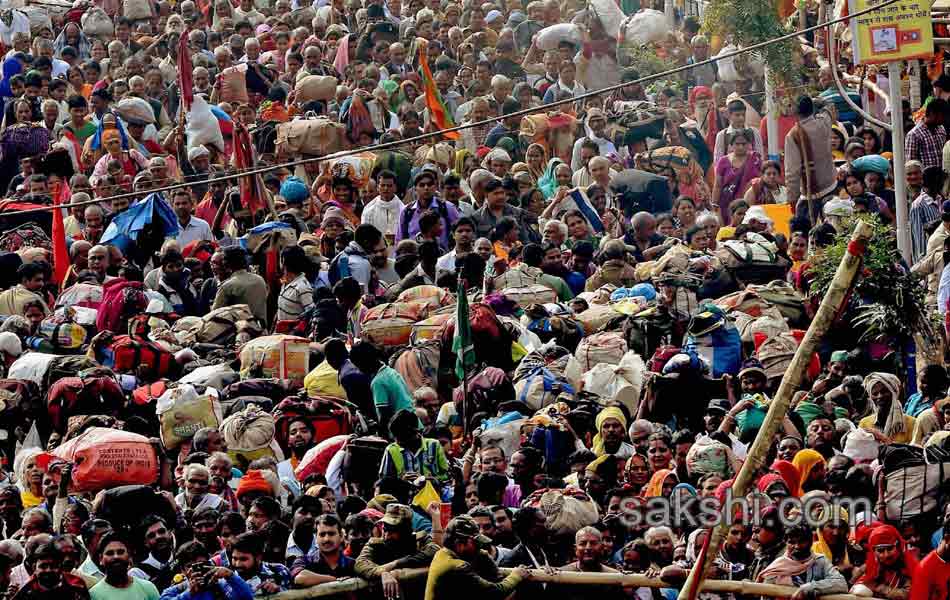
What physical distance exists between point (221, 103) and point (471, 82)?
273 centimetres

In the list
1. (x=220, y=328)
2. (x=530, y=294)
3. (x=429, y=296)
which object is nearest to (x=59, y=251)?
(x=220, y=328)

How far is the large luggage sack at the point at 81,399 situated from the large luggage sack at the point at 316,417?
4.42 feet

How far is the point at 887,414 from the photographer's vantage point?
55.4 feet

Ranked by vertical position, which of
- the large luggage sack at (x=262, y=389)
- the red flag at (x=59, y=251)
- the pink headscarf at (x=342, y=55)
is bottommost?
the large luggage sack at (x=262, y=389)

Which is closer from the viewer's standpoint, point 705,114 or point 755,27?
point 755,27

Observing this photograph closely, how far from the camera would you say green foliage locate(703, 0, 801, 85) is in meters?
24.0

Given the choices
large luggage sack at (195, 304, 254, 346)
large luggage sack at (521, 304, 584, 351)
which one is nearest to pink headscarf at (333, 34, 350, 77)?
large luggage sack at (195, 304, 254, 346)

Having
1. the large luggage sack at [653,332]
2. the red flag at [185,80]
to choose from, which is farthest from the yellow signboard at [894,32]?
the red flag at [185,80]

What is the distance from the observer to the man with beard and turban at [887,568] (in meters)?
14.1

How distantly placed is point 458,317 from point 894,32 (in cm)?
494

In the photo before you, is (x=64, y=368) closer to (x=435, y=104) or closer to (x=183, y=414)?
(x=183, y=414)

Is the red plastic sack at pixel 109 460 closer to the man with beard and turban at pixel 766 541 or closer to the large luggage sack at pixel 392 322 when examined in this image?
the large luggage sack at pixel 392 322

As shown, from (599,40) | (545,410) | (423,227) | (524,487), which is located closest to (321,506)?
(524,487)

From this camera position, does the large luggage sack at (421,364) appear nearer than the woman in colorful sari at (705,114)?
Yes
